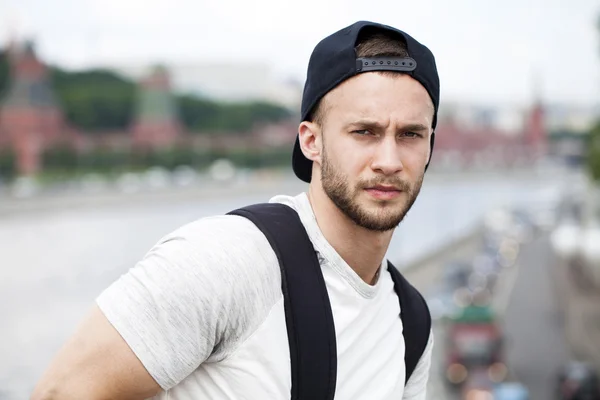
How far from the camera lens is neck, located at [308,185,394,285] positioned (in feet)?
3.38

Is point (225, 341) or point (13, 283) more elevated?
point (225, 341)

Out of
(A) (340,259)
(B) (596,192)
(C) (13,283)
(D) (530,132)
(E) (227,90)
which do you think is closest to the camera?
(A) (340,259)

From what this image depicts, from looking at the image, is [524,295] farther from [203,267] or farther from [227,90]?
[227,90]

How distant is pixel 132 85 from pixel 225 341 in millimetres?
51244

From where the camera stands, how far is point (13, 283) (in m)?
31.0

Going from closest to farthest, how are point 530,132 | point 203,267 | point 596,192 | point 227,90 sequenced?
point 203,267 → point 596,192 → point 227,90 → point 530,132

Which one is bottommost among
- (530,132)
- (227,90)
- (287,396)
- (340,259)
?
(530,132)

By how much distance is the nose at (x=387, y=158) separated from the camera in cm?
98

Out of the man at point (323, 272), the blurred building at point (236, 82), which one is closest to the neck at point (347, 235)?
the man at point (323, 272)

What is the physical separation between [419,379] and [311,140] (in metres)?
0.36

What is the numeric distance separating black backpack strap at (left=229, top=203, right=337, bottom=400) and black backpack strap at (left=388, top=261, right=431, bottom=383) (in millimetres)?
203

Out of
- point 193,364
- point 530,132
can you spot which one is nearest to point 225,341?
point 193,364

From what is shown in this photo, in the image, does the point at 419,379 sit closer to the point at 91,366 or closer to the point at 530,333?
the point at 91,366

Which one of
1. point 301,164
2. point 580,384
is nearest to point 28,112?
point 580,384
